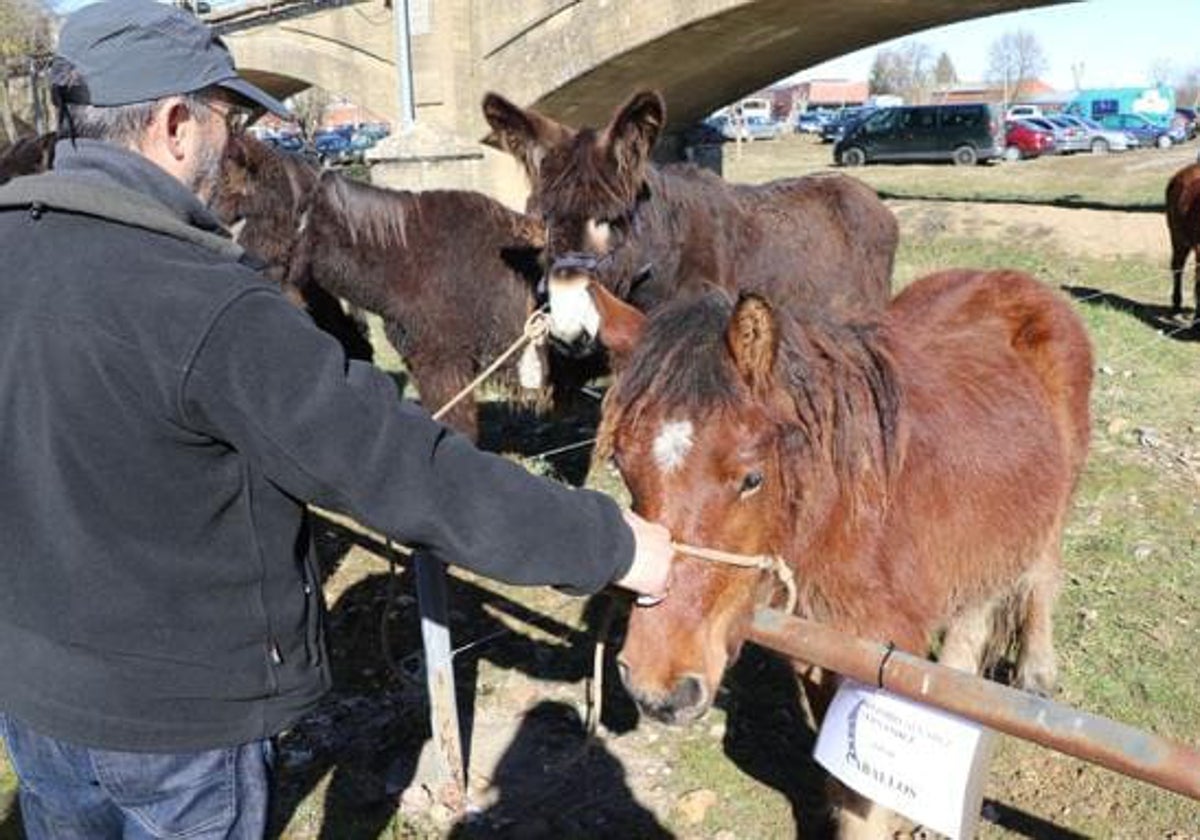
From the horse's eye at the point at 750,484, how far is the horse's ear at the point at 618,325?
0.50 m

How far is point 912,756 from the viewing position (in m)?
2.03

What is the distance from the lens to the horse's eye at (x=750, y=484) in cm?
214

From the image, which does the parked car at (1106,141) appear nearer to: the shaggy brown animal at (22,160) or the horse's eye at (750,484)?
the shaggy brown animal at (22,160)

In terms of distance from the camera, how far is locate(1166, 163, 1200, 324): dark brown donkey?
10695 millimetres

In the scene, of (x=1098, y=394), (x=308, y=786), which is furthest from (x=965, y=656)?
(x=1098, y=394)

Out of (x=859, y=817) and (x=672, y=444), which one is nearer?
(x=672, y=444)

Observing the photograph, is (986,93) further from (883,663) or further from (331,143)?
(883,663)

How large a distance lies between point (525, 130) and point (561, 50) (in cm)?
1155

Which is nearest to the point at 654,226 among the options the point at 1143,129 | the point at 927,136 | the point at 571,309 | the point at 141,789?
the point at 571,309

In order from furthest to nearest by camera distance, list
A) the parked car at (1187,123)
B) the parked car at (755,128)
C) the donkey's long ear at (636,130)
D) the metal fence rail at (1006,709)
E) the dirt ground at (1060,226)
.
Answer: the parked car at (755,128) < the parked car at (1187,123) < the dirt ground at (1060,226) < the donkey's long ear at (636,130) < the metal fence rail at (1006,709)

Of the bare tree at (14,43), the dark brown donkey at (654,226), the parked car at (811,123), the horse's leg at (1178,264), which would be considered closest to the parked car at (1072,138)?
the parked car at (811,123)

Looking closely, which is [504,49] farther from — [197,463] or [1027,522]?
[197,463]

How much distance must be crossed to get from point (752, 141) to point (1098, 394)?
149ft

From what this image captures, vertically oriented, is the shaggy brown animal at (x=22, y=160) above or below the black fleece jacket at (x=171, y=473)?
above
